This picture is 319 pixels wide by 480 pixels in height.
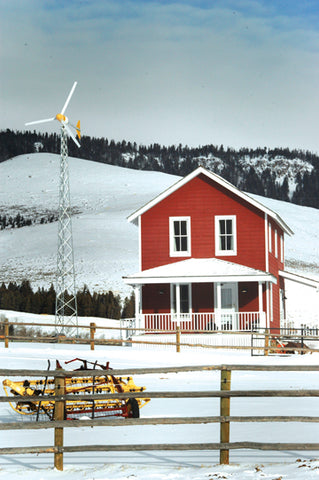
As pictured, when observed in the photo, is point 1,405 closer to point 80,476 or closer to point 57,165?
point 80,476

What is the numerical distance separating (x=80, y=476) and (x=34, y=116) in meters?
143

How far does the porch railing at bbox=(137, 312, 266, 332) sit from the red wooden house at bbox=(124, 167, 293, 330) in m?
0.04

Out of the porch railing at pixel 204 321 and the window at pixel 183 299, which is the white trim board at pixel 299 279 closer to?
the porch railing at pixel 204 321

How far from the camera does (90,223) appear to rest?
101 meters

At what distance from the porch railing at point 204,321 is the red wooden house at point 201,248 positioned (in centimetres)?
4

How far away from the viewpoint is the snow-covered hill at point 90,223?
80.8 m

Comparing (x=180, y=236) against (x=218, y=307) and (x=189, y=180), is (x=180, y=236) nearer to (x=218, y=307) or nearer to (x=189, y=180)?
(x=189, y=180)

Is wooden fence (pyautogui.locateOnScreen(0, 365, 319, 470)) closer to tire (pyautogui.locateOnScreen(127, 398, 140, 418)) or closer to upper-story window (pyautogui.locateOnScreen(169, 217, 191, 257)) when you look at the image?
tire (pyautogui.locateOnScreen(127, 398, 140, 418))

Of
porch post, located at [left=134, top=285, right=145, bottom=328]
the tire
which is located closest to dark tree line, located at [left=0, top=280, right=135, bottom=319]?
porch post, located at [left=134, top=285, right=145, bottom=328]

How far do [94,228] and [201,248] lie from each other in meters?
63.6

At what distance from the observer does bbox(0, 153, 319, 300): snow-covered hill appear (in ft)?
265

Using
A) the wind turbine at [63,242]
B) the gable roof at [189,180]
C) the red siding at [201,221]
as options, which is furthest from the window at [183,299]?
the wind turbine at [63,242]

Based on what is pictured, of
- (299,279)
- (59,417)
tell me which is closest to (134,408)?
(59,417)

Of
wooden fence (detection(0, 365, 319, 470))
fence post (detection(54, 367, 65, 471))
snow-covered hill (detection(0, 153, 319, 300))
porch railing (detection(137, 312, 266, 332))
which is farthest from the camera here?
snow-covered hill (detection(0, 153, 319, 300))
